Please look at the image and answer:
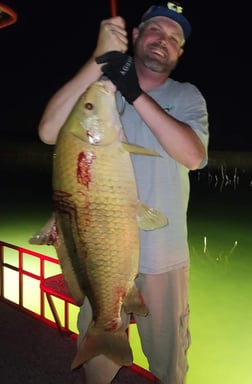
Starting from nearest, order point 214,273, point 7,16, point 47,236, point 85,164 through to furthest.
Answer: point 85,164 → point 47,236 → point 7,16 → point 214,273

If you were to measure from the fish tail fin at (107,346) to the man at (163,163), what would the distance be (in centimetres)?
42

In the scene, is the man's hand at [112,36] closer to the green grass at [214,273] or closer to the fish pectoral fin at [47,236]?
the fish pectoral fin at [47,236]

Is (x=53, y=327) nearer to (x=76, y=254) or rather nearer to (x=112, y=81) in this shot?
(x=76, y=254)

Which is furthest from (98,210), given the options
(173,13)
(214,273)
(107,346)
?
(214,273)

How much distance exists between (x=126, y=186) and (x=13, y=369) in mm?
2604

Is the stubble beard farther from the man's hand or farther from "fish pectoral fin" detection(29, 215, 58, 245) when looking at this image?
"fish pectoral fin" detection(29, 215, 58, 245)

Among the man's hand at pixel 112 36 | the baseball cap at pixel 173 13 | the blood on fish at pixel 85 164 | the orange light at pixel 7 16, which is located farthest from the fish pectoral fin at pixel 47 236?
the orange light at pixel 7 16

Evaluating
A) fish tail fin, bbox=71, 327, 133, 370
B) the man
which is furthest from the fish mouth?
fish tail fin, bbox=71, 327, 133, 370

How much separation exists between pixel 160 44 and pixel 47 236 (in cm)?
99

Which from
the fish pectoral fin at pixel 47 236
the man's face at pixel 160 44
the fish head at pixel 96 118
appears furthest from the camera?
the man's face at pixel 160 44

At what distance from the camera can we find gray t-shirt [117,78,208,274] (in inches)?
92.9

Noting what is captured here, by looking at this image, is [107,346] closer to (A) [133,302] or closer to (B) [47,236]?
(A) [133,302]

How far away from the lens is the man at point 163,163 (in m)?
2.04

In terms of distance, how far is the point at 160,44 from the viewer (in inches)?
84.5
